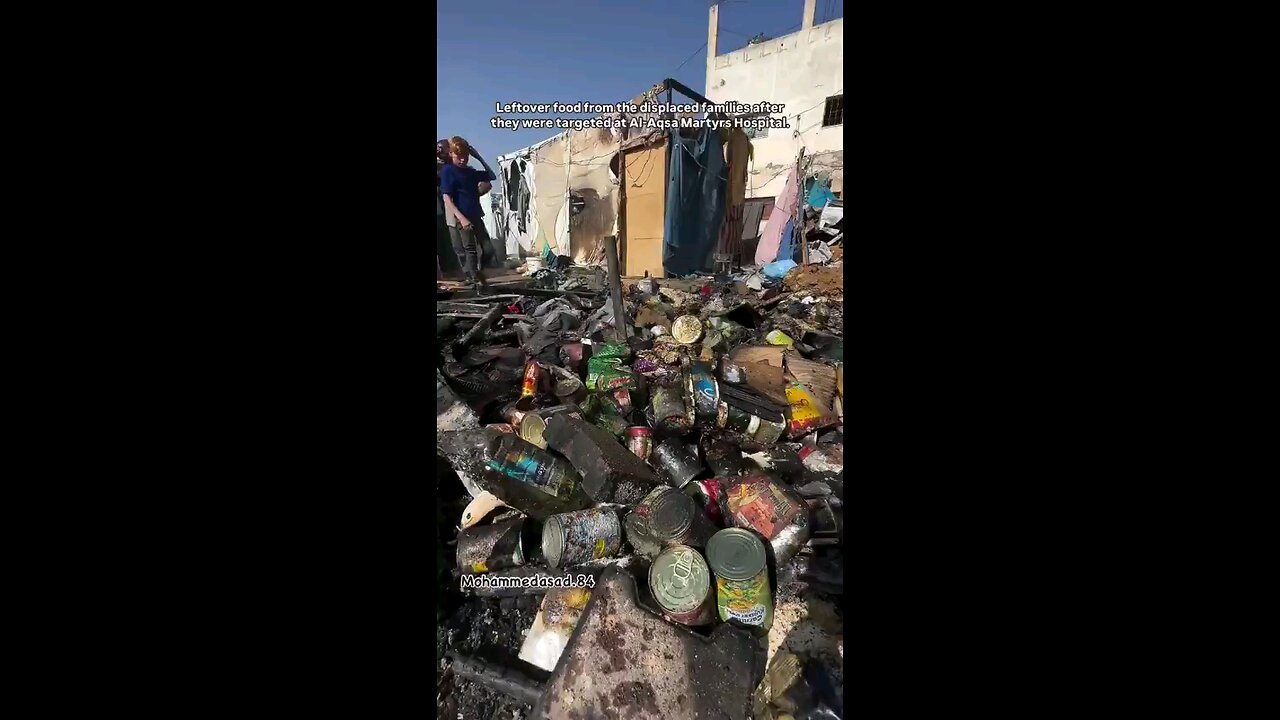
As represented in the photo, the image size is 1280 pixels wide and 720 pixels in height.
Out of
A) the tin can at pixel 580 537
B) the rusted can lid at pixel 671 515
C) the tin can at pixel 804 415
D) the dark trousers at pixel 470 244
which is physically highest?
the dark trousers at pixel 470 244

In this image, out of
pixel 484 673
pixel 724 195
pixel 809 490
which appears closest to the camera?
pixel 484 673

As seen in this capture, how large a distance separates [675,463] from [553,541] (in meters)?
0.49

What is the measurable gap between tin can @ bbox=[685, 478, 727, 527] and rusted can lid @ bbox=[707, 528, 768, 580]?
14 cm

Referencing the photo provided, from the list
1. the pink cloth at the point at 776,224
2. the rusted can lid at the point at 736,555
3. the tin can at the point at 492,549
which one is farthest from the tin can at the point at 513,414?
the pink cloth at the point at 776,224

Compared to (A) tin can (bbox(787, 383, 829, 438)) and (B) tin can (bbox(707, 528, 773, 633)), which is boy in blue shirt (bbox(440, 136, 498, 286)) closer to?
(B) tin can (bbox(707, 528, 773, 633))

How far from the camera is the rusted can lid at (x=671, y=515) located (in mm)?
1304

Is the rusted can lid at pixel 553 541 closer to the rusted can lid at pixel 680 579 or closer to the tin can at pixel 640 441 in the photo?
the rusted can lid at pixel 680 579

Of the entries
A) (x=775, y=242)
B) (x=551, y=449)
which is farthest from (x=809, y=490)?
(x=775, y=242)

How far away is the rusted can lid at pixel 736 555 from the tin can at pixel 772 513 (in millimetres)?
85

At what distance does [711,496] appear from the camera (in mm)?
1465

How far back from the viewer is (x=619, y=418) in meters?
1.88

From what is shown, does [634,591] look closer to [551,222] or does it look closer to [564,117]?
[564,117]

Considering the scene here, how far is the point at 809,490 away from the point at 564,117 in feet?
4.52

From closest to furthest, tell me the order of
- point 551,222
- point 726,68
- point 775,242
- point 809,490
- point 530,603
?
point 530,603 < point 726,68 < point 809,490 < point 551,222 < point 775,242
